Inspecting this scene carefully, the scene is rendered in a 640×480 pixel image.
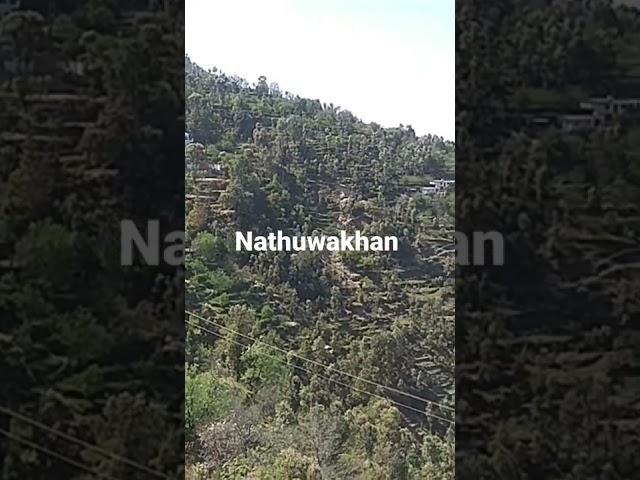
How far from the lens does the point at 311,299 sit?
229 cm

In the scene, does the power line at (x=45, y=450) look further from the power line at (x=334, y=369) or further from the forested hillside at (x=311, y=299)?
the power line at (x=334, y=369)

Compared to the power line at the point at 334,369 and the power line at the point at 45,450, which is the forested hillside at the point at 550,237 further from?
the power line at the point at 45,450

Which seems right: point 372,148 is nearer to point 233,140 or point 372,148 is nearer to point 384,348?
point 233,140

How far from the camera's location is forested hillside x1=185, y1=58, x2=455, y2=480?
2266 millimetres

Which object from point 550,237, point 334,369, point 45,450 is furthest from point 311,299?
point 45,450

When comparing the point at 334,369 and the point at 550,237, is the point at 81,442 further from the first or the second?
the point at 550,237

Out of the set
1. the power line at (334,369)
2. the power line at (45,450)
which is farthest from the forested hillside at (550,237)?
the power line at (45,450)

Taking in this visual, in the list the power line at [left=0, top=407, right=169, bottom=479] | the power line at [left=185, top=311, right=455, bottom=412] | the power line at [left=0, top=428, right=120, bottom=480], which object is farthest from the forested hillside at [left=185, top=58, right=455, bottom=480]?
the power line at [left=0, top=428, right=120, bottom=480]

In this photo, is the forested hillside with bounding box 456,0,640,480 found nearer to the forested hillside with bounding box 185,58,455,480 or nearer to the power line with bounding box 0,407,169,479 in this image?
the forested hillside with bounding box 185,58,455,480

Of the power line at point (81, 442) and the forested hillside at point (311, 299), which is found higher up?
the forested hillside at point (311, 299)

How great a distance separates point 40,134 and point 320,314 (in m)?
0.85

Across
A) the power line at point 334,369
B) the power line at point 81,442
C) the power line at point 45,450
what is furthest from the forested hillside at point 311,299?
the power line at point 45,450

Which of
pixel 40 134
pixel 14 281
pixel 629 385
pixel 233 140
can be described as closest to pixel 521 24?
pixel 233 140

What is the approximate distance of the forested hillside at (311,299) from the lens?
2266 millimetres
